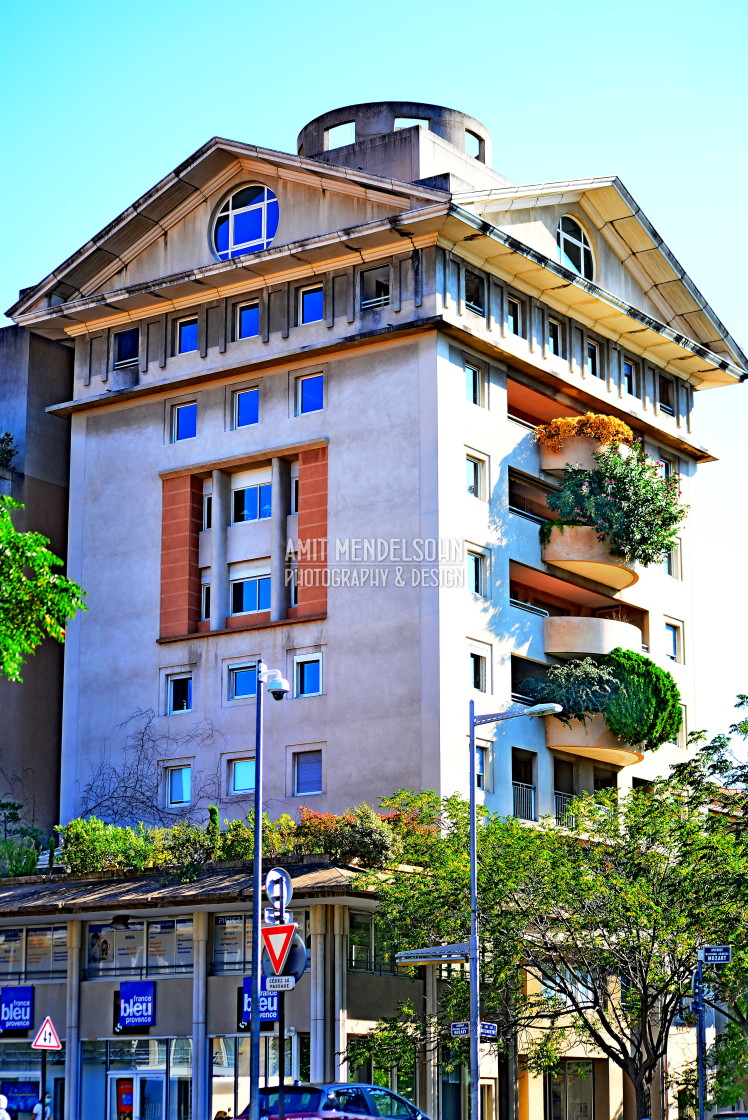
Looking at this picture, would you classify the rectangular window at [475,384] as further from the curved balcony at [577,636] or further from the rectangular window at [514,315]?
the curved balcony at [577,636]

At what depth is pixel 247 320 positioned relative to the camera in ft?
171

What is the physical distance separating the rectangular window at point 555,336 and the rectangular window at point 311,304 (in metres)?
7.47

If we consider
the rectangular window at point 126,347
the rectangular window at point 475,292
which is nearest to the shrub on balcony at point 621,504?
the rectangular window at point 475,292

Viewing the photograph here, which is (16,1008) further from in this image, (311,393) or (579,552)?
(579,552)

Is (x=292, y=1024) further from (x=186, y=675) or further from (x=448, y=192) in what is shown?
(x=448, y=192)

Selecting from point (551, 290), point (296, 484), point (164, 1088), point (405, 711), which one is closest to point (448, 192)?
point (551, 290)

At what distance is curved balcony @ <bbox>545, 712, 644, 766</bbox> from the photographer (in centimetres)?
5022

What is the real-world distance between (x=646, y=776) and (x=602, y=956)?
18404 millimetres

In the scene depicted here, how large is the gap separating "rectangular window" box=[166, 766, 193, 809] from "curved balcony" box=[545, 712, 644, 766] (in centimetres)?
1052

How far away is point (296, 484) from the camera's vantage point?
168ft

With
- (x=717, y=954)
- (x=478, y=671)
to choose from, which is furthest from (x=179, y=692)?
(x=717, y=954)

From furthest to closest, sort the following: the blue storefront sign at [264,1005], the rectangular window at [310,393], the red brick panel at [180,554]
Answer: the red brick panel at [180,554]
the rectangular window at [310,393]
the blue storefront sign at [264,1005]

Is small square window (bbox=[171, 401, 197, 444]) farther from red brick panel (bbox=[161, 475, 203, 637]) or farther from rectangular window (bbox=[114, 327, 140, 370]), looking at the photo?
rectangular window (bbox=[114, 327, 140, 370])

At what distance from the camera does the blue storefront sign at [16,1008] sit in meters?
42.7
